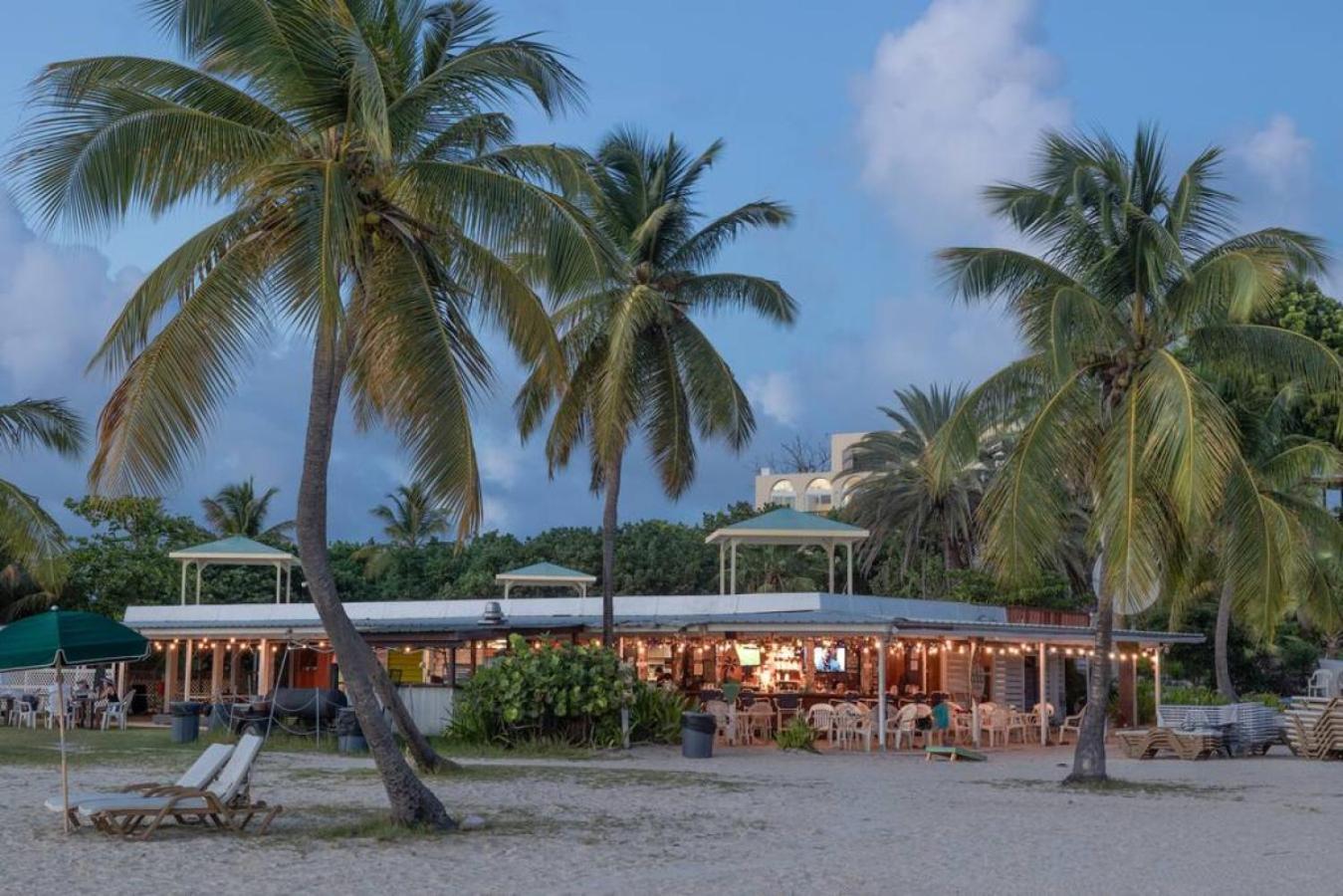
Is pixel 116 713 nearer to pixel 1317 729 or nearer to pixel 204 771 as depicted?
pixel 204 771

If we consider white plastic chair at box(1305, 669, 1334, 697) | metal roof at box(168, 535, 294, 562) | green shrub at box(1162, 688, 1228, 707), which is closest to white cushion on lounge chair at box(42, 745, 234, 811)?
green shrub at box(1162, 688, 1228, 707)

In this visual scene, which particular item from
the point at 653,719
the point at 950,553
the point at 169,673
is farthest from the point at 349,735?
the point at 950,553

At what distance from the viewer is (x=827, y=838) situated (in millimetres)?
13039

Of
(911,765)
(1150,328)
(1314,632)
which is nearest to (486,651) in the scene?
(911,765)

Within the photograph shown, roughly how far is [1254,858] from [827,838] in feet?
12.0

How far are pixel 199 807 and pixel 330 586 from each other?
2.37 m

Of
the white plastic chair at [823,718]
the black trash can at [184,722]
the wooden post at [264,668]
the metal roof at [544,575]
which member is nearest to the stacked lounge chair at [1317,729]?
the white plastic chair at [823,718]

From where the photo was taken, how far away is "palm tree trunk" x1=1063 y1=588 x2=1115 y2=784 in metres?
18.1

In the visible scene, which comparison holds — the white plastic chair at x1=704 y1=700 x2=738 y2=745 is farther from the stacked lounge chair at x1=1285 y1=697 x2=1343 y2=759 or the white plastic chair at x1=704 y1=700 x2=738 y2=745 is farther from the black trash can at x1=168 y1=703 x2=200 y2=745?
the stacked lounge chair at x1=1285 y1=697 x2=1343 y2=759

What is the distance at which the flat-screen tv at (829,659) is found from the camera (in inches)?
1185

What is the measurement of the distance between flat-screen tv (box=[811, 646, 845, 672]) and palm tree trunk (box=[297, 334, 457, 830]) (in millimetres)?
17937

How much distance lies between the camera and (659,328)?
2461 centimetres

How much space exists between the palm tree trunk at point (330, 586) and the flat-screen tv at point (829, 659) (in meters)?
17.9

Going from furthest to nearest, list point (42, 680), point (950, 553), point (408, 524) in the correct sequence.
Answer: point (408, 524) < point (950, 553) < point (42, 680)
